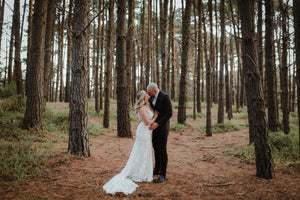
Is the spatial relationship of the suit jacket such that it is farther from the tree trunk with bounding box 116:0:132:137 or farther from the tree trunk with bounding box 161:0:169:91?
the tree trunk with bounding box 161:0:169:91

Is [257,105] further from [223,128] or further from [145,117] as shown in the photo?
[223,128]

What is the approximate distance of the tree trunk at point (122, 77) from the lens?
28.4 ft

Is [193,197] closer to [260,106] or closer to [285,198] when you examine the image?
[285,198]

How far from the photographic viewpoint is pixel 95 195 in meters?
3.32

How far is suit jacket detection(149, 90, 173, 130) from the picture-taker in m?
4.29

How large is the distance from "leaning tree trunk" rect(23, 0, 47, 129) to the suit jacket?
5.64 metres

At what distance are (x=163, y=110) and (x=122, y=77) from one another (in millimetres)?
4938

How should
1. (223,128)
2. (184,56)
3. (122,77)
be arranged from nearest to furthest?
(122,77) < (223,128) < (184,56)

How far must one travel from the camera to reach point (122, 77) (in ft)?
28.9

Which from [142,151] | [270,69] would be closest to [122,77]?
[142,151]

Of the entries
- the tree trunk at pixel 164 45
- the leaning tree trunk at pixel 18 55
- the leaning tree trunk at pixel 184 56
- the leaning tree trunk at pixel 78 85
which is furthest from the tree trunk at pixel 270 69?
the leaning tree trunk at pixel 18 55

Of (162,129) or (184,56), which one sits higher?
(184,56)

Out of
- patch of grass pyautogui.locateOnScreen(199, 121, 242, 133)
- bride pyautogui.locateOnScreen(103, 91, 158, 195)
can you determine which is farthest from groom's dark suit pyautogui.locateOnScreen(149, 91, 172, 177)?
patch of grass pyautogui.locateOnScreen(199, 121, 242, 133)

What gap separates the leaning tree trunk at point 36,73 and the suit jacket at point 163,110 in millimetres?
5644
